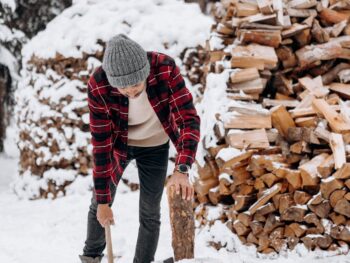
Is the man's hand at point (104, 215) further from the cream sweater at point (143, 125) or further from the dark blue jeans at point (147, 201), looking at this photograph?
the cream sweater at point (143, 125)

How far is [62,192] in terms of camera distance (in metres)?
6.84

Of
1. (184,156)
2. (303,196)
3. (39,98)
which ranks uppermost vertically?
(184,156)

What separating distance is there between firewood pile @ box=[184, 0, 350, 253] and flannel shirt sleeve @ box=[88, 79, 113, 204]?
140cm

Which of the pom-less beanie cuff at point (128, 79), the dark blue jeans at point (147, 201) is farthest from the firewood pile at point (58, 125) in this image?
the pom-less beanie cuff at point (128, 79)

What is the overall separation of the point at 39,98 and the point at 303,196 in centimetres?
472

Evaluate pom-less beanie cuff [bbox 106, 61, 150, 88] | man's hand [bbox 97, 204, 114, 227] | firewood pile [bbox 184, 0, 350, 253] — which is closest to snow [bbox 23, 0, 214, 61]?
firewood pile [bbox 184, 0, 350, 253]

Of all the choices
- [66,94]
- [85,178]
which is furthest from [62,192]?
[66,94]

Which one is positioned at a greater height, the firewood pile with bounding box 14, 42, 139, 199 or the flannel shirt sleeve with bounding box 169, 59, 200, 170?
the flannel shirt sleeve with bounding box 169, 59, 200, 170

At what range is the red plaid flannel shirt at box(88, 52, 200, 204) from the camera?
8.71 ft

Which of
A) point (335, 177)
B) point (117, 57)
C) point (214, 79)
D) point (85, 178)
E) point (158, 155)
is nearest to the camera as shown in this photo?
point (117, 57)

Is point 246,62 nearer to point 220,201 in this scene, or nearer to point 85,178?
point 220,201

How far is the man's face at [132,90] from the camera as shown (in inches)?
98.8

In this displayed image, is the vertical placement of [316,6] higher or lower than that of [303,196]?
higher

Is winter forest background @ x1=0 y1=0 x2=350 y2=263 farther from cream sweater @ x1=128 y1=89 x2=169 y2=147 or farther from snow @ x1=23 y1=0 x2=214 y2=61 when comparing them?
cream sweater @ x1=128 y1=89 x2=169 y2=147
